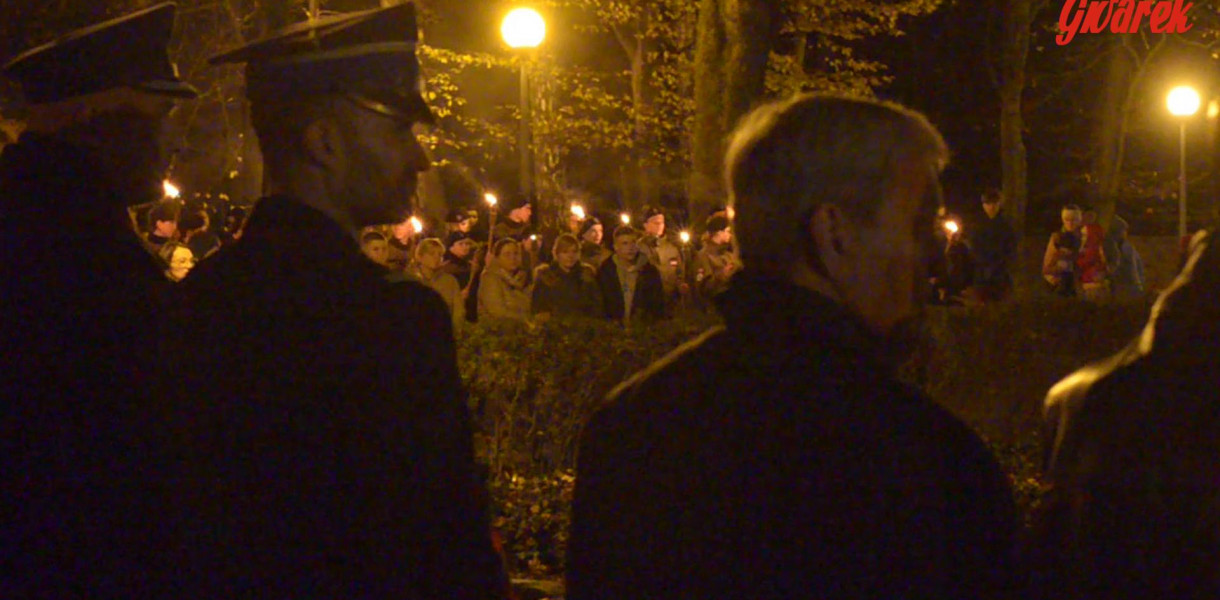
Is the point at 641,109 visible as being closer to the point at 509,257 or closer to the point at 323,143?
the point at 509,257

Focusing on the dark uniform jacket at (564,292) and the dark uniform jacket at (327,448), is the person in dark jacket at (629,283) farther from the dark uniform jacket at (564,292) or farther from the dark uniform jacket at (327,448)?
the dark uniform jacket at (327,448)

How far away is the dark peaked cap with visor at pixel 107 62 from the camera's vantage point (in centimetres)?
343

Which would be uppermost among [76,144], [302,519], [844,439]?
[76,144]

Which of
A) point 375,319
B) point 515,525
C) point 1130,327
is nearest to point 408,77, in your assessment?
point 375,319

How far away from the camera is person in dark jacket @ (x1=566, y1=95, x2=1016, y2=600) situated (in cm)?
223

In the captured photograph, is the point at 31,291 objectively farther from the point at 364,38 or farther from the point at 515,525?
the point at 515,525

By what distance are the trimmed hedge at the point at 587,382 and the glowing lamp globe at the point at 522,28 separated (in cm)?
532

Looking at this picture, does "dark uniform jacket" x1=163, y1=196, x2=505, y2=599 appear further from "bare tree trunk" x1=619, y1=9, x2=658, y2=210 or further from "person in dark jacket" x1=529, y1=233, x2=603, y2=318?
"bare tree trunk" x1=619, y1=9, x2=658, y2=210

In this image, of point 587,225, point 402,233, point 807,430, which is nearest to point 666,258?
point 587,225

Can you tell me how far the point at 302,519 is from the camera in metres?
2.60

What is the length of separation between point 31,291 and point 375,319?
85cm

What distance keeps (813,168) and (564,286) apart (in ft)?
31.4

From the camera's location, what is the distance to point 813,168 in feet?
7.80

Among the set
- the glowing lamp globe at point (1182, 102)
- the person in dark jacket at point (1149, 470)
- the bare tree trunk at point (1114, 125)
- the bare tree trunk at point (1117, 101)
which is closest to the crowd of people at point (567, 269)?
the person in dark jacket at point (1149, 470)
